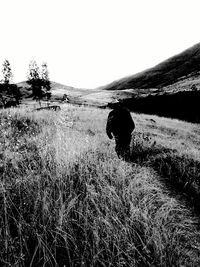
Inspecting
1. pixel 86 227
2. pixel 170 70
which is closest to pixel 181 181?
pixel 86 227

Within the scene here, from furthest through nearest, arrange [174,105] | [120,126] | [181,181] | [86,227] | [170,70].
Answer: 1. [170,70]
2. [174,105]
3. [120,126]
4. [181,181]
5. [86,227]

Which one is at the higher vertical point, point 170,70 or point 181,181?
point 170,70

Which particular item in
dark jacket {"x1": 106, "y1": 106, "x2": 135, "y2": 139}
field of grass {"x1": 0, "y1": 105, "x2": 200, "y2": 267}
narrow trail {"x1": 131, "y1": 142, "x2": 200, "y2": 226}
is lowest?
narrow trail {"x1": 131, "y1": 142, "x2": 200, "y2": 226}

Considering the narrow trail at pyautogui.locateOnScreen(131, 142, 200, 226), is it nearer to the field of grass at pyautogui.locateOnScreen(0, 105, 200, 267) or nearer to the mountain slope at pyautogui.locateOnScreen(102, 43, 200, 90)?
the field of grass at pyautogui.locateOnScreen(0, 105, 200, 267)

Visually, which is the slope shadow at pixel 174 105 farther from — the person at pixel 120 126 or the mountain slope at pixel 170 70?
the mountain slope at pixel 170 70

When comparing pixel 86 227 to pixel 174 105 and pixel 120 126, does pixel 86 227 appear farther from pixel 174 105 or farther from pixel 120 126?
pixel 174 105

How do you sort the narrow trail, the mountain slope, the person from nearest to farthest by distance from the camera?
1. the narrow trail
2. the person
3. the mountain slope

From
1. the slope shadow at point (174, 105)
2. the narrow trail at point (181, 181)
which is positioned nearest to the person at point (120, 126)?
the narrow trail at point (181, 181)

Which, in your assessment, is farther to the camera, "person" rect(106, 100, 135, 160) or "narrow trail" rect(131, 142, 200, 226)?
"person" rect(106, 100, 135, 160)

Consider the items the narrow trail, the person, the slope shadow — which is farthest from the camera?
the slope shadow

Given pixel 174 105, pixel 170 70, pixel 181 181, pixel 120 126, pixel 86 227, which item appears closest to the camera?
pixel 86 227

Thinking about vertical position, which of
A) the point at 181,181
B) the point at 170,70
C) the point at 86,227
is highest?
the point at 170,70

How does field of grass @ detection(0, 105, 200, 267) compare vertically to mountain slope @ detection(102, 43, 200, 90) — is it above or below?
below

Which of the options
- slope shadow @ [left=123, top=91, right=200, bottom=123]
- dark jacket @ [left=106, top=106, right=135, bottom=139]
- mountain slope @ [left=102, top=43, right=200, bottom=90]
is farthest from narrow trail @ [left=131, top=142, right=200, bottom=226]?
mountain slope @ [left=102, top=43, right=200, bottom=90]
